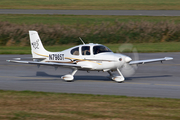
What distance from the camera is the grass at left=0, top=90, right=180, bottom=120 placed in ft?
29.0

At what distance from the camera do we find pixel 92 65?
14.6 meters

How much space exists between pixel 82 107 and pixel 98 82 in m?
5.33

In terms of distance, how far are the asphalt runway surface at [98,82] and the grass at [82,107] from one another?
4.26 ft

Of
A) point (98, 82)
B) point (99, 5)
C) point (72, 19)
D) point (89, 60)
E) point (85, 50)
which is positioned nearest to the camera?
point (89, 60)

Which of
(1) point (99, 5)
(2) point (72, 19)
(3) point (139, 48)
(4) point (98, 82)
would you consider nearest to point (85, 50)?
(4) point (98, 82)

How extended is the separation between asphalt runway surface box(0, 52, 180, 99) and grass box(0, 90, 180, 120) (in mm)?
1299

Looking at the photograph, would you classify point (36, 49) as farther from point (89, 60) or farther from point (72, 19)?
point (72, 19)

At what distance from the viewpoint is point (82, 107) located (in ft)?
32.8

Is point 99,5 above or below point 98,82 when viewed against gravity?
above

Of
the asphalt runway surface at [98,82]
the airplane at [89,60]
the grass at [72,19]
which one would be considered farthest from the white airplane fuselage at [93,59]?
the grass at [72,19]

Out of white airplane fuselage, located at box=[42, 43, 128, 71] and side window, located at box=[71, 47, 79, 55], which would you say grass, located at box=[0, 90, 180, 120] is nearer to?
white airplane fuselage, located at box=[42, 43, 128, 71]

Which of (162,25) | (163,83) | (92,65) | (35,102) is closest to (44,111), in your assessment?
(35,102)

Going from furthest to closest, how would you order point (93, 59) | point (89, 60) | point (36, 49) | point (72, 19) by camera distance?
point (72, 19)
point (36, 49)
point (89, 60)
point (93, 59)

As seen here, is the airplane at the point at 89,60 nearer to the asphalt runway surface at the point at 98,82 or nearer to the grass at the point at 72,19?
the asphalt runway surface at the point at 98,82
